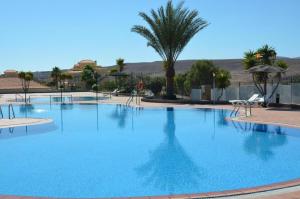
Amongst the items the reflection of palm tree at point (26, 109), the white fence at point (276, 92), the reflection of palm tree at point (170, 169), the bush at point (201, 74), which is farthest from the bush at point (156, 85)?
the reflection of palm tree at point (170, 169)

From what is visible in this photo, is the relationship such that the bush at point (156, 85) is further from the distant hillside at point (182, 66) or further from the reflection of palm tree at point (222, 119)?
the distant hillside at point (182, 66)

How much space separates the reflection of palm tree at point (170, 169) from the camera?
24.3ft

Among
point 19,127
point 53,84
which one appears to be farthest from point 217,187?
point 53,84

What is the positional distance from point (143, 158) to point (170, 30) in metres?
18.2

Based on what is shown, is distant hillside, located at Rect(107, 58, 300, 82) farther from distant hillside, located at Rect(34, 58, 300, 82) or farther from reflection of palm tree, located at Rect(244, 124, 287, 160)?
reflection of palm tree, located at Rect(244, 124, 287, 160)

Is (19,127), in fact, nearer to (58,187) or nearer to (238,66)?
(58,187)

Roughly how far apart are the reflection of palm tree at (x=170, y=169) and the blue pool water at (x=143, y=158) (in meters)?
0.02

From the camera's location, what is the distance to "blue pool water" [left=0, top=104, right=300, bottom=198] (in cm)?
729

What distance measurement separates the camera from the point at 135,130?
15.1m

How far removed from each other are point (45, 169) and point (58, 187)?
64.7 inches

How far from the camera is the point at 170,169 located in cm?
867

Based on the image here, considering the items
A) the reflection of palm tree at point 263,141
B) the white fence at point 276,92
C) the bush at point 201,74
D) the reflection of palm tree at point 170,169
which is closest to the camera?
the reflection of palm tree at point 170,169

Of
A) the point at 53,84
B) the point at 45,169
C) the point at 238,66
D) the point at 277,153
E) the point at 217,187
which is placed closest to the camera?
the point at 217,187

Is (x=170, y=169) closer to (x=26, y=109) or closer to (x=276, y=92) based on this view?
(x=276, y=92)
